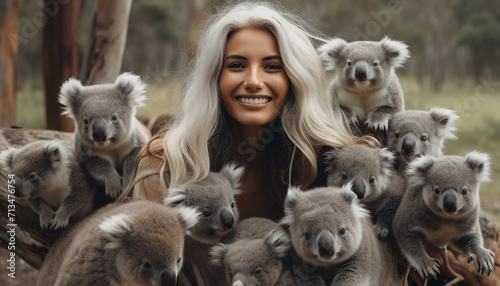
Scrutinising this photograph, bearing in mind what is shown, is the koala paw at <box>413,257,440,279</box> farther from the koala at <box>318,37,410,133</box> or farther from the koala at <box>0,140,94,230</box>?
the koala at <box>0,140,94,230</box>

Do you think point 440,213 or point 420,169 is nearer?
point 440,213

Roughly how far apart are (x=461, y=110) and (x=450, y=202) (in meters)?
10.6

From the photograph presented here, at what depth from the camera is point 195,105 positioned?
3348 millimetres

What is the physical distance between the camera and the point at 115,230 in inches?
89.7

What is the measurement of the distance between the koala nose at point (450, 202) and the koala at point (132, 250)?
1.38 meters

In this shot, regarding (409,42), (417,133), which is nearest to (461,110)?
(409,42)

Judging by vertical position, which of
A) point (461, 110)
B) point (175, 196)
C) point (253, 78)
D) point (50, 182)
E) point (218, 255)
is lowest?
point (461, 110)

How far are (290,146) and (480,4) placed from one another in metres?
14.3

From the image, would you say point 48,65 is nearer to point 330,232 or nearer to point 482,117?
point 330,232

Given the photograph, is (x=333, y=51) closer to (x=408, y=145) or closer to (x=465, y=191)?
(x=408, y=145)

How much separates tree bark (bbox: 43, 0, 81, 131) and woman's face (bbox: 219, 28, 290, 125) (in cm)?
372

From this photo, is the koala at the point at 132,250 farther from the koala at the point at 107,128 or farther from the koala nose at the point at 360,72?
the koala nose at the point at 360,72

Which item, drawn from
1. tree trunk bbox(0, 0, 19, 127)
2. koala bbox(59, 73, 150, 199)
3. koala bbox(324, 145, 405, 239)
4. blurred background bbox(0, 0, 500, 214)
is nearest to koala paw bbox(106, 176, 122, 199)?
koala bbox(59, 73, 150, 199)

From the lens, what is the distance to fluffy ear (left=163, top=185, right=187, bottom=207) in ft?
8.99
